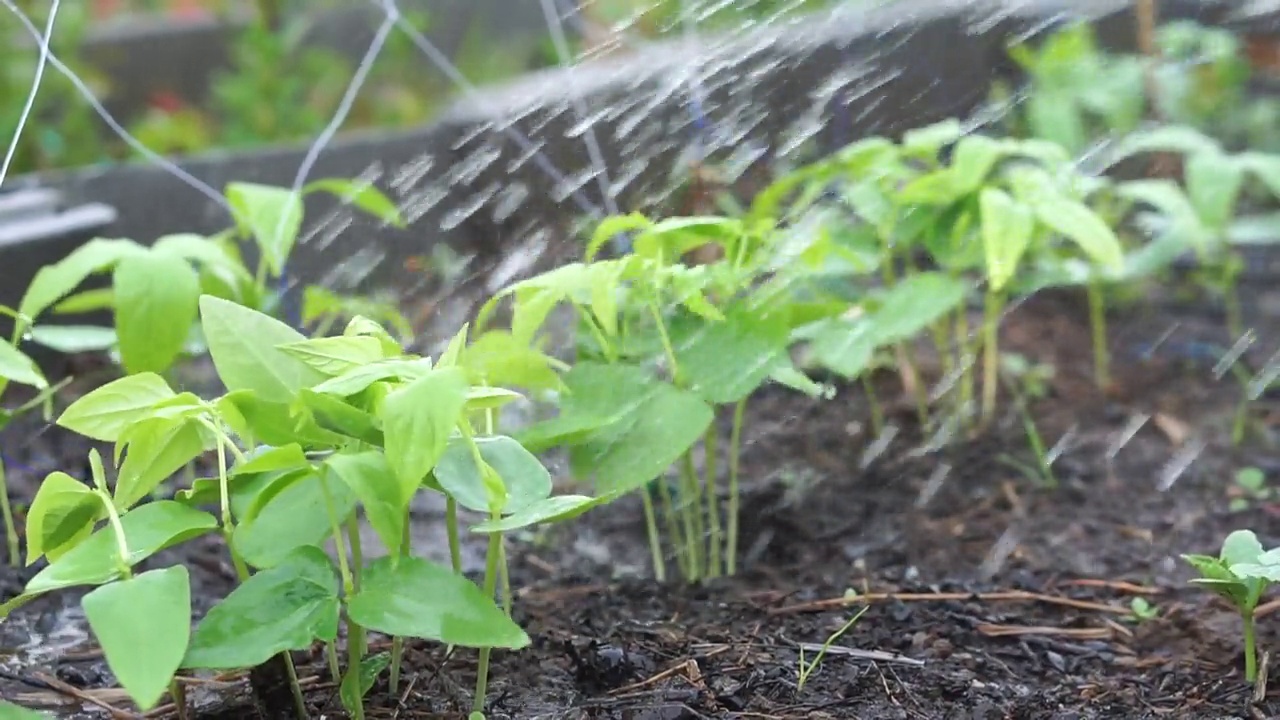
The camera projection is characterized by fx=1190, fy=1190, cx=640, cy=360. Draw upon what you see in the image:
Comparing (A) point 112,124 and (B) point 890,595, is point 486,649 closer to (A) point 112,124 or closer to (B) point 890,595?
(B) point 890,595

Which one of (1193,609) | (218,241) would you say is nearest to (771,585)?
(1193,609)

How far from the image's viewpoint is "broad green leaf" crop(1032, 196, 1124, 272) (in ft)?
3.55

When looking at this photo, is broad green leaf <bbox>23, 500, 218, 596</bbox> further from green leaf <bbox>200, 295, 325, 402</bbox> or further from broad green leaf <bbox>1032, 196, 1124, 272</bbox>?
broad green leaf <bbox>1032, 196, 1124, 272</bbox>

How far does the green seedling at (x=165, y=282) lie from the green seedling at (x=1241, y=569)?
795 mm

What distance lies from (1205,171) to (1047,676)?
2.58 ft

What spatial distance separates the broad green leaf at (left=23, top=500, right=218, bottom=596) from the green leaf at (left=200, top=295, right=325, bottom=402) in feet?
0.27

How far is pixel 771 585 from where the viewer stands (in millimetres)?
1075

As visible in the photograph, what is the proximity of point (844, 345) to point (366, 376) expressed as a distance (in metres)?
0.59

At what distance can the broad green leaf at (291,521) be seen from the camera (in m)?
0.69

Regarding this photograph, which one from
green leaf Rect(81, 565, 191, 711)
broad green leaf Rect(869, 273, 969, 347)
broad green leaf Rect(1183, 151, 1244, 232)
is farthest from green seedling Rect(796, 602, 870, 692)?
broad green leaf Rect(1183, 151, 1244, 232)

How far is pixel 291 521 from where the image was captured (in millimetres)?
708

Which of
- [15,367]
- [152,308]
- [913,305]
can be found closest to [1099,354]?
[913,305]

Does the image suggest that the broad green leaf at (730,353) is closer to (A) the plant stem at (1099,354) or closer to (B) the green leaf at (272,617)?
(B) the green leaf at (272,617)

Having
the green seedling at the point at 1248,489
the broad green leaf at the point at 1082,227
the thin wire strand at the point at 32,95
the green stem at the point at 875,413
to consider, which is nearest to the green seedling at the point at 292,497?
the thin wire strand at the point at 32,95
